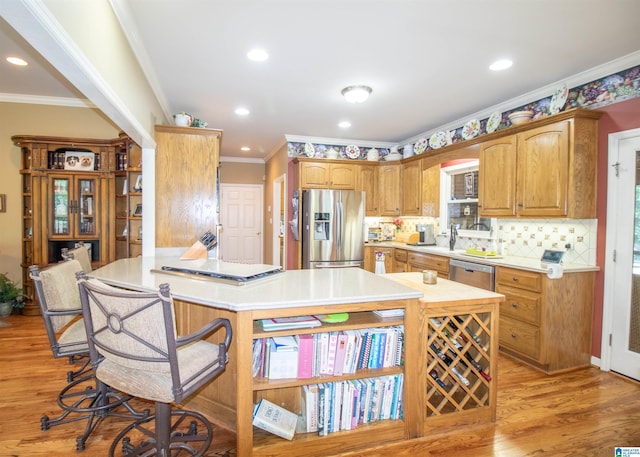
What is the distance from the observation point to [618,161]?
2.75 m

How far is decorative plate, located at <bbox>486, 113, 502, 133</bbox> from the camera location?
3744 millimetres

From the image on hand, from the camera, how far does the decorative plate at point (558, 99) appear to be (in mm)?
3016

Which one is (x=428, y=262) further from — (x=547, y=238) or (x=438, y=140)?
(x=438, y=140)

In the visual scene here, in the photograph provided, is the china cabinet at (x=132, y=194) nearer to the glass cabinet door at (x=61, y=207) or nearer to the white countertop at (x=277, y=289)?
the glass cabinet door at (x=61, y=207)

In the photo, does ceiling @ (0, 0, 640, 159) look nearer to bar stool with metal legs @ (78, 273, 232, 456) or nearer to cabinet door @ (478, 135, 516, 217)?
cabinet door @ (478, 135, 516, 217)

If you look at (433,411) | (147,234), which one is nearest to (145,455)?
(433,411)

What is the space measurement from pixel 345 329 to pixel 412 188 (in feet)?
12.4

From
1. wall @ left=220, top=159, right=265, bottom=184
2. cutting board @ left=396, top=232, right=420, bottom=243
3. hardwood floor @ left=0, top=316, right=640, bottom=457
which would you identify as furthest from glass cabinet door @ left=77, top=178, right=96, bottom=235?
cutting board @ left=396, top=232, right=420, bottom=243

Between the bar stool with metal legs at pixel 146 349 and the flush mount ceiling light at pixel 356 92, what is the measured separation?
2.59 m

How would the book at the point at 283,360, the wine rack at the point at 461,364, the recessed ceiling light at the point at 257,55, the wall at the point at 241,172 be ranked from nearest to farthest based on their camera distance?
the book at the point at 283,360 → the wine rack at the point at 461,364 → the recessed ceiling light at the point at 257,55 → the wall at the point at 241,172

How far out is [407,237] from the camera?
17.4 feet

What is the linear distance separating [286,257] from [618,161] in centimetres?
436

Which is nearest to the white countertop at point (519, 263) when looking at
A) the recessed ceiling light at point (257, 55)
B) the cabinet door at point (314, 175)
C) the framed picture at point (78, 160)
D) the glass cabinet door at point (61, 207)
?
the cabinet door at point (314, 175)

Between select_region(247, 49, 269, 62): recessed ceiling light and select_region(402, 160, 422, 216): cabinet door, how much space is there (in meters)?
2.94
